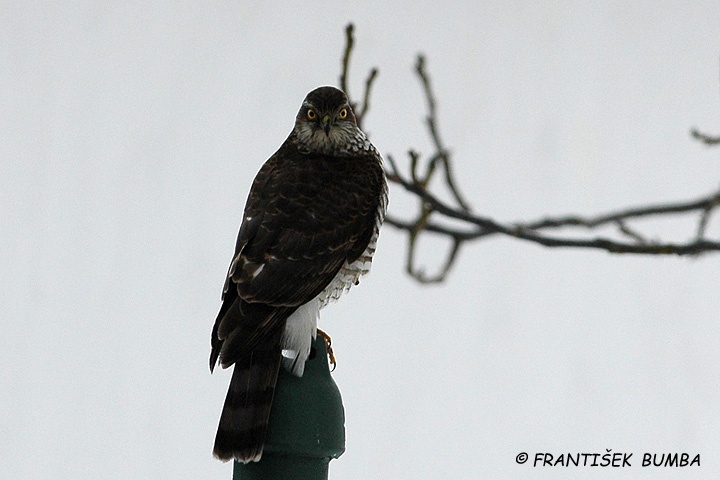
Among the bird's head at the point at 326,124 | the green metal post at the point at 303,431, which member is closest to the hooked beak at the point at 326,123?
the bird's head at the point at 326,124

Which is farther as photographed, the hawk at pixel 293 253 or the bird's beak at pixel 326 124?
the bird's beak at pixel 326 124

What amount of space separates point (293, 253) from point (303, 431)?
2.83 feet

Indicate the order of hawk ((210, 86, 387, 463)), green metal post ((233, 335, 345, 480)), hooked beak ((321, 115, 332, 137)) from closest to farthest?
green metal post ((233, 335, 345, 480)) → hawk ((210, 86, 387, 463)) → hooked beak ((321, 115, 332, 137))

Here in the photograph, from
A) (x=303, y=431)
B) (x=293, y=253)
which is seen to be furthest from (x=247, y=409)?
(x=293, y=253)

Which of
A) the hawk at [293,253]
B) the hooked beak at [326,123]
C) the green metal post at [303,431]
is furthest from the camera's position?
the hooked beak at [326,123]

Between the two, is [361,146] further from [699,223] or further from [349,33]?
[699,223]

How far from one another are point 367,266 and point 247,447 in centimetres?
119

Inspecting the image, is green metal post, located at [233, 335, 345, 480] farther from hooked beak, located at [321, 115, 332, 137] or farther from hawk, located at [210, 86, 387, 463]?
hooked beak, located at [321, 115, 332, 137]

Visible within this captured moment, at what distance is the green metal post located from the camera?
2414 mm

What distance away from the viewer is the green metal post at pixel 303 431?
7.92 feet

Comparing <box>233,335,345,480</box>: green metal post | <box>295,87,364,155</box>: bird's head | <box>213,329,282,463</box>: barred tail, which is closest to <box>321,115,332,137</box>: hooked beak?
<box>295,87,364,155</box>: bird's head

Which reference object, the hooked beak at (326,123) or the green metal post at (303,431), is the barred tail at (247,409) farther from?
the hooked beak at (326,123)

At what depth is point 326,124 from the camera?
3.94m

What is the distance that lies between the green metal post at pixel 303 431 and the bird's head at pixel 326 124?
1.50 meters
